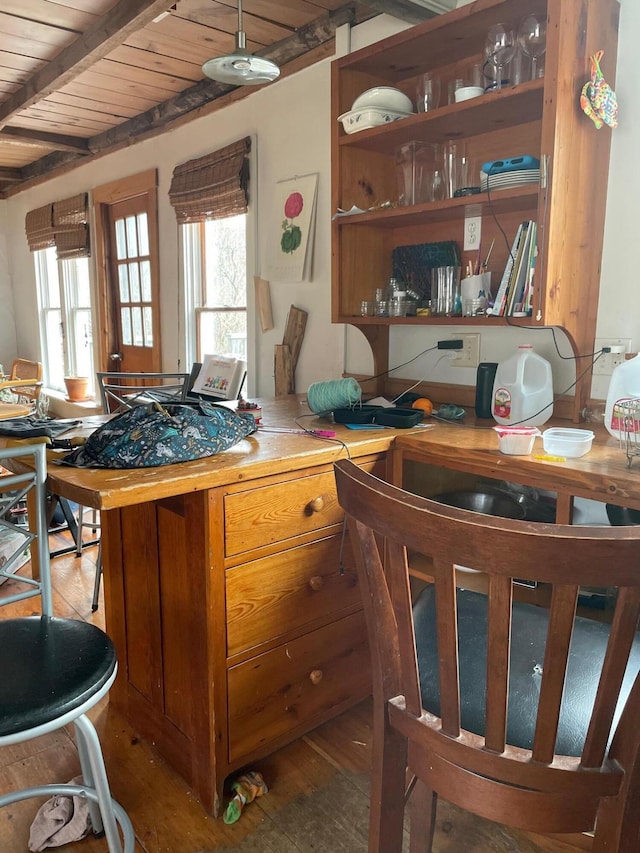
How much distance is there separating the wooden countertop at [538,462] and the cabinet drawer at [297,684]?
52 cm

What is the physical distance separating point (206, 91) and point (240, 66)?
1.38m

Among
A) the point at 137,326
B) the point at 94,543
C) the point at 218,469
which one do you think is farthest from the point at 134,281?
the point at 218,469

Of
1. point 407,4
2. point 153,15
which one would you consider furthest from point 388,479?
point 153,15

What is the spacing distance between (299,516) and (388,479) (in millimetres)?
306

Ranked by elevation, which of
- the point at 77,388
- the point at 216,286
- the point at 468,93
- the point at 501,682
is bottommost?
the point at 77,388

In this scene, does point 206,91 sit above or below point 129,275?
above

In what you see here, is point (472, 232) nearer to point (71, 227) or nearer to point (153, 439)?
point (153, 439)

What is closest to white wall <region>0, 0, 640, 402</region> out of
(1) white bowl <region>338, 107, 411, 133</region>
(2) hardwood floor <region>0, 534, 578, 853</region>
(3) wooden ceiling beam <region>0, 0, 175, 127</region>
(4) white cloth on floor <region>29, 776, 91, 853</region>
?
(1) white bowl <region>338, 107, 411, 133</region>

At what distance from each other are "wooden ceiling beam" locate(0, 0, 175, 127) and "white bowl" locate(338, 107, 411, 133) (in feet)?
2.59

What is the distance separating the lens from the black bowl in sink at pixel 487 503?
1742mm

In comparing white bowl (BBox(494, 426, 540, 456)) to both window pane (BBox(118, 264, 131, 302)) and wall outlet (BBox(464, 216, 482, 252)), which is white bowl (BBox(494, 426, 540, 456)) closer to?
wall outlet (BBox(464, 216, 482, 252))

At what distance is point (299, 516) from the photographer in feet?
4.87

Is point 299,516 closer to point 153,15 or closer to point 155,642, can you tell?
point 155,642

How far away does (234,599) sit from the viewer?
1385 mm
